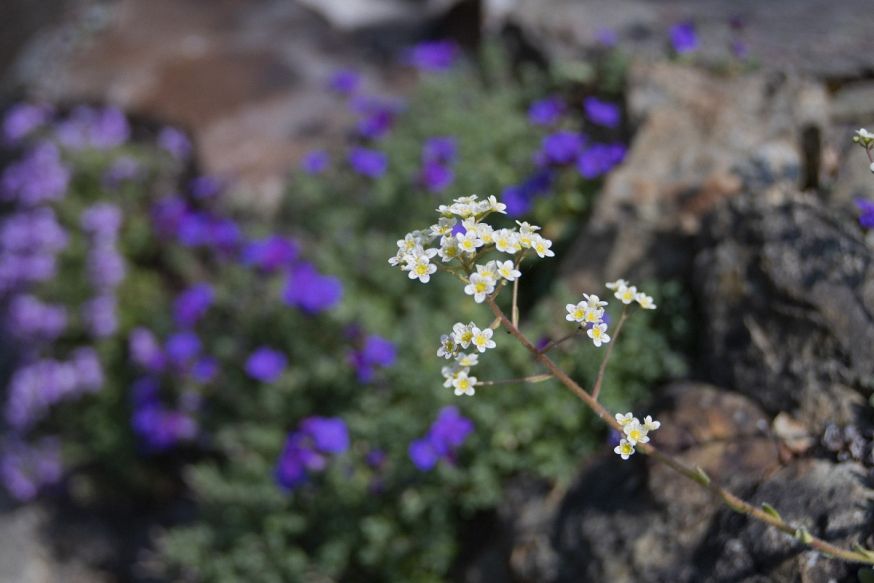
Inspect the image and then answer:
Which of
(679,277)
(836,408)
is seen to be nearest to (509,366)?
(679,277)

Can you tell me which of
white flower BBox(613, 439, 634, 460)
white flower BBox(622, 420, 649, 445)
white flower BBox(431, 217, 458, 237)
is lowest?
white flower BBox(613, 439, 634, 460)

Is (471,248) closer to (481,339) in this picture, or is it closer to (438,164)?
(481,339)

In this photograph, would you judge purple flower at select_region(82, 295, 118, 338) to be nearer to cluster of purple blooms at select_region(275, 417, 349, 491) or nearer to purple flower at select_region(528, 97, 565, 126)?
cluster of purple blooms at select_region(275, 417, 349, 491)

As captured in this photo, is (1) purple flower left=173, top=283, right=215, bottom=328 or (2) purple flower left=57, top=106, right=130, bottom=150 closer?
(1) purple flower left=173, top=283, right=215, bottom=328

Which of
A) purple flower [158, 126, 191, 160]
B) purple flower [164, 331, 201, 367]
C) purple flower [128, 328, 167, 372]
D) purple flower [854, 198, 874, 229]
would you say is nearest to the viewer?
purple flower [854, 198, 874, 229]

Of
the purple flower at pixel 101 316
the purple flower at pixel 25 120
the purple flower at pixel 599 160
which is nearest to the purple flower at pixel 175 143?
the purple flower at pixel 25 120

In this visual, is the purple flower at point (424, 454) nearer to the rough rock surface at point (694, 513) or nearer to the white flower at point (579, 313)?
the rough rock surface at point (694, 513)

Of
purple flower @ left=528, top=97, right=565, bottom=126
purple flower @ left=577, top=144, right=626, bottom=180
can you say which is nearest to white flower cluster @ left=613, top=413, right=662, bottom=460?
purple flower @ left=577, top=144, right=626, bottom=180

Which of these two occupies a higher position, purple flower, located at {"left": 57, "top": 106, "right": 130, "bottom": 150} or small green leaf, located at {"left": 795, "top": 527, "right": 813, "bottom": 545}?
purple flower, located at {"left": 57, "top": 106, "right": 130, "bottom": 150}
